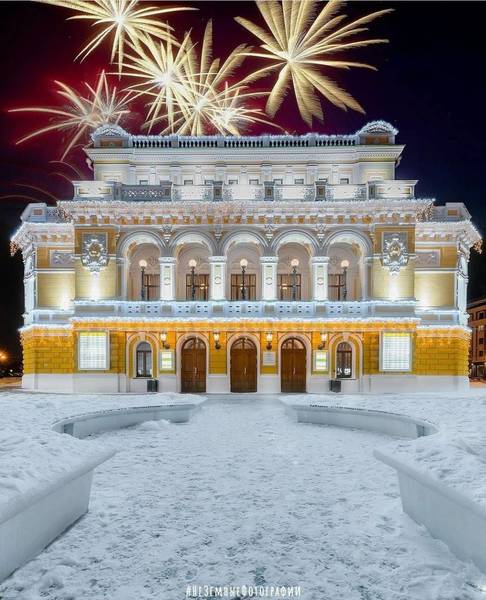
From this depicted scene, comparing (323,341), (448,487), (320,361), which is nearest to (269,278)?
(323,341)

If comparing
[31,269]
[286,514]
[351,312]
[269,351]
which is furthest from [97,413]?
[31,269]

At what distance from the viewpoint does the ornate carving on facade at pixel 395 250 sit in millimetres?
27453

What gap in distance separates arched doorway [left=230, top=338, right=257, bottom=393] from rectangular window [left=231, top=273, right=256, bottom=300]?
3.17 meters

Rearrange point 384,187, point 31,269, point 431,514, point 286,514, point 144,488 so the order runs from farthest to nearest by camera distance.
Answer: point 31,269, point 384,187, point 144,488, point 286,514, point 431,514

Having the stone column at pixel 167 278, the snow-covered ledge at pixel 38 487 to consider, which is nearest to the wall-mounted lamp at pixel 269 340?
the stone column at pixel 167 278

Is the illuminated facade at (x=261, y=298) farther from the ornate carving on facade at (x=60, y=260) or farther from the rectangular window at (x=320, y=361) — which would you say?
the ornate carving on facade at (x=60, y=260)

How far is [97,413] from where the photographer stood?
44.8ft

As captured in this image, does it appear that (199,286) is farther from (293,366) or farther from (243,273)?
(293,366)

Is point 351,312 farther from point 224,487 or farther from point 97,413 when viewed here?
point 224,487

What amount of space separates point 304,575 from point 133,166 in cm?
3001

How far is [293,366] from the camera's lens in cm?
2811

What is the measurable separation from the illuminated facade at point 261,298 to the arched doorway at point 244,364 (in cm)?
6

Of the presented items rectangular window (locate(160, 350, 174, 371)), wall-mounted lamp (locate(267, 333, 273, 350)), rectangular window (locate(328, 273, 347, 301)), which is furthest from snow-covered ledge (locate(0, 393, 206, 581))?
rectangular window (locate(328, 273, 347, 301))

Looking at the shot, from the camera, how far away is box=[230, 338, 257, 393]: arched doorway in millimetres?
27984
